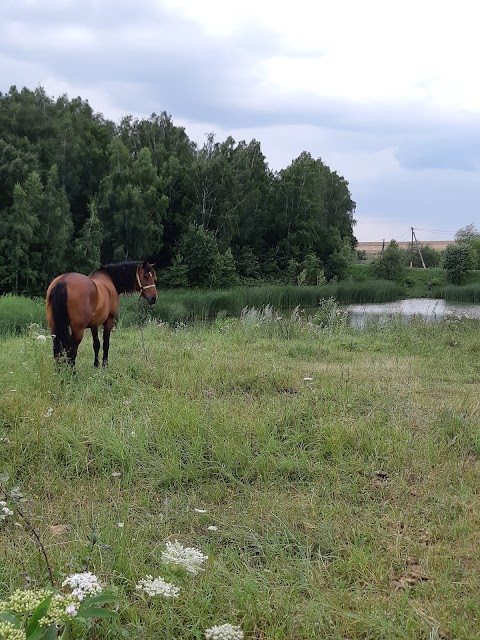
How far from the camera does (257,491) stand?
2998mm

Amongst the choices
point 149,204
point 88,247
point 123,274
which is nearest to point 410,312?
point 123,274

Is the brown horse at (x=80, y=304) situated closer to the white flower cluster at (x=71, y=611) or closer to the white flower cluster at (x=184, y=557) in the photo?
the white flower cluster at (x=184, y=557)

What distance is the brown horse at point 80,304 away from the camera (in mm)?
5043

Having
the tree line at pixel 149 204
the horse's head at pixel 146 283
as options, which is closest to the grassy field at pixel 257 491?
the horse's head at pixel 146 283

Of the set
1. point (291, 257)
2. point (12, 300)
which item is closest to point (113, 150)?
point (291, 257)

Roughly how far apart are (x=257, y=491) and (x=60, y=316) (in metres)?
2.90

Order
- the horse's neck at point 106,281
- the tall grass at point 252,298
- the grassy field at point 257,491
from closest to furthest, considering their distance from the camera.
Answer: the grassy field at point 257,491 → the horse's neck at point 106,281 → the tall grass at point 252,298

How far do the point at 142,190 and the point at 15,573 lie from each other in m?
32.7

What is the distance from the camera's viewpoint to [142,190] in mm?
33125

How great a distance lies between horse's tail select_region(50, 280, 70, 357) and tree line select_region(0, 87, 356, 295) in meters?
18.7

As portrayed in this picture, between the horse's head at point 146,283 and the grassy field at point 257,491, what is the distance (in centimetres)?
89

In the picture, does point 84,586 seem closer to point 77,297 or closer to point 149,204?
point 77,297

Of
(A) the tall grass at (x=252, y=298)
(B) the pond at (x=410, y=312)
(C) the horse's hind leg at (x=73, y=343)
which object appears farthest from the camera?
(A) the tall grass at (x=252, y=298)

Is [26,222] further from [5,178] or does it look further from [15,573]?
[15,573]
